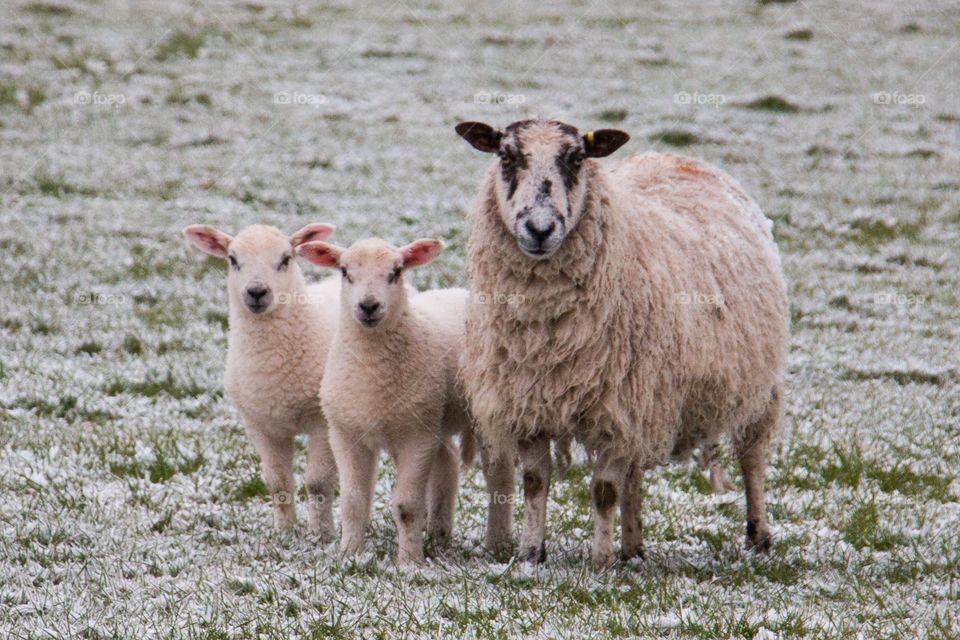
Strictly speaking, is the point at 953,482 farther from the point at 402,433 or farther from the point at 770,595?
the point at 402,433

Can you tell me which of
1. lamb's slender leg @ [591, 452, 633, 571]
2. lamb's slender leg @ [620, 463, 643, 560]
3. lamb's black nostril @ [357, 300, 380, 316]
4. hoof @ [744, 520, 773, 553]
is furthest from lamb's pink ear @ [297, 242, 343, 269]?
hoof @ [744, 520, 773, 553]

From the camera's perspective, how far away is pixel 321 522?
7031mm

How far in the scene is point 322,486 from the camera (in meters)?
7.02

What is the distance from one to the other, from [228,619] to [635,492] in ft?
8.27

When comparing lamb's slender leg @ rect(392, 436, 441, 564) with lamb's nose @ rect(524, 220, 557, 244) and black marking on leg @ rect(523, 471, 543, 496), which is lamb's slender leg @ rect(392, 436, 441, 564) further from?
lamb's nose @ rect(524, 220, 557, 244)

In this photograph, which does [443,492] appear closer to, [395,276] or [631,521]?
[631,521]

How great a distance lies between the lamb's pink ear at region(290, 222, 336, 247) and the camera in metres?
7.41

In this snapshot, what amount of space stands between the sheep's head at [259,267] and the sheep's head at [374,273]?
1.09 feet

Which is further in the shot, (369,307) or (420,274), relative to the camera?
(420,274)

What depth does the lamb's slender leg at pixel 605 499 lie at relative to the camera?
630cm

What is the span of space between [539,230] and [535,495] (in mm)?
1456

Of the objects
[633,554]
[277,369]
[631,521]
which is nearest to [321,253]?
[277,369]

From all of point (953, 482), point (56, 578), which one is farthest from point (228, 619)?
point (953, 482)

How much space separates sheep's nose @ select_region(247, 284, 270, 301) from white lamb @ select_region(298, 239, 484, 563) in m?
0.34
